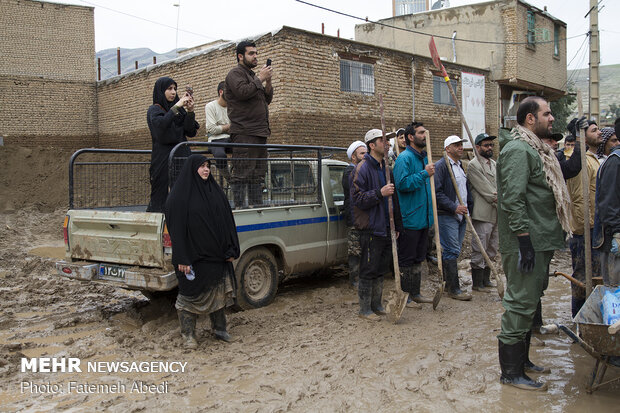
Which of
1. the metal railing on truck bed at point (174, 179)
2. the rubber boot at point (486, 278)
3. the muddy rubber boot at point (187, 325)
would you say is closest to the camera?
the muddy rubber boot at point (187, 325)

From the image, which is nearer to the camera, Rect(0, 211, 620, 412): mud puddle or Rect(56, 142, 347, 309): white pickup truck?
Rect(0, 211, 620, 412): mud puddle

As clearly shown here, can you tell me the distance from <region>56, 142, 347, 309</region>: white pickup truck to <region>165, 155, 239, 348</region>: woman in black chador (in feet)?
1.23

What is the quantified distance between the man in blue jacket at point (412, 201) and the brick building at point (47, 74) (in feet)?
61.0

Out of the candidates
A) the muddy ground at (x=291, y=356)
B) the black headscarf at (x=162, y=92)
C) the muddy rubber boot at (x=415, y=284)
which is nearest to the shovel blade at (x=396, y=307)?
the muddy ground at (x=291, y=356)

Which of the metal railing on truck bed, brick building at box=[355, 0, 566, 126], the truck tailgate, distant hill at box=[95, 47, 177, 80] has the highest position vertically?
distant hill at box=[95, 47, 177, 80]

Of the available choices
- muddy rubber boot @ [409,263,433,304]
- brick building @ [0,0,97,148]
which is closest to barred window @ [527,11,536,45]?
brick building @ [0,0,97,148]

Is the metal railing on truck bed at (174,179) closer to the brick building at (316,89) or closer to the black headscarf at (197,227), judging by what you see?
the black headscarf at (197,227)

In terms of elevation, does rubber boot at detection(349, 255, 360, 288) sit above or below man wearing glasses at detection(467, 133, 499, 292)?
below

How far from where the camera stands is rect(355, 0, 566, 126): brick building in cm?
2164

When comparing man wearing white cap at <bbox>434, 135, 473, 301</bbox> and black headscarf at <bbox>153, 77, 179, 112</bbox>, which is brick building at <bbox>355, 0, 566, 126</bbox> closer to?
man wearing white cap at <bbox>434, 135, 473, 301</bbox>

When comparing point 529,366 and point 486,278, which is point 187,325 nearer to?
point 529,366

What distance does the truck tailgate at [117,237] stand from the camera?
525cm

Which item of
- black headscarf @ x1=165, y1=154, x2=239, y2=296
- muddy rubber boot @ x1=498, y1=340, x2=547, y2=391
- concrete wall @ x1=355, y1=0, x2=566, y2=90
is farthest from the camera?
concrete wall @ x1=355, y1=0, x2=566, y2=90

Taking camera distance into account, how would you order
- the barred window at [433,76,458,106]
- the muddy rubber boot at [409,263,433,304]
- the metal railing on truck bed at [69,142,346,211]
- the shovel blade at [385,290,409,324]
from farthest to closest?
the barred window at [433,76,458,106] → the muddy rubber boot at [409,263,433,304] → the metal railing on truck bed at [69,142,346,211] → the shovel blade at [385,290,409,324]
